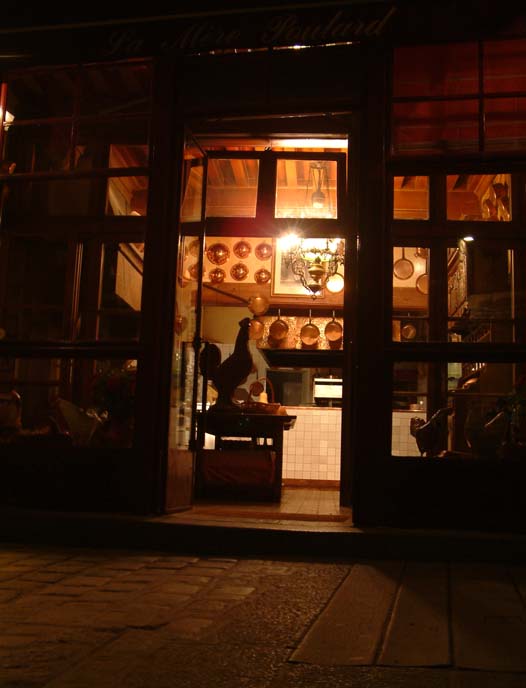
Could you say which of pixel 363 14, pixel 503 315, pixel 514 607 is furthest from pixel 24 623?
pixel 363 14

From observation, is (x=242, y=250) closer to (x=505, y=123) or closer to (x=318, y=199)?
(x=318, y=199)

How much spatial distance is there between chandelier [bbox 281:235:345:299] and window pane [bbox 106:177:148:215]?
11.0 ft

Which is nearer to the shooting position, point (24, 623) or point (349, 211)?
point (24, 623)

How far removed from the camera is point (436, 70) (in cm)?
461

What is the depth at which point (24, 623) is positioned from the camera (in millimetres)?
2379

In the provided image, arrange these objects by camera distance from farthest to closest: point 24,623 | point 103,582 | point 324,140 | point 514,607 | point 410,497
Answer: point 324,140 → point 410,497 → point 103,582 → point 514,607 → point 24,623

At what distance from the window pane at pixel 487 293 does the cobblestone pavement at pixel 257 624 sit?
136 centimetres

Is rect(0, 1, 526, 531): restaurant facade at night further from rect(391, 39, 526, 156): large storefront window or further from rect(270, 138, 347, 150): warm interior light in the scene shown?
rect(270, 138, 347, 150): warm interior light

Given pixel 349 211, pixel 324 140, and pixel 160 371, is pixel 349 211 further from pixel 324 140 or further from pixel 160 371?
pixel 160 371

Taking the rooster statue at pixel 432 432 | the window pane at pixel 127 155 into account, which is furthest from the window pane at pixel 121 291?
the rooster statue at pixel 432 432

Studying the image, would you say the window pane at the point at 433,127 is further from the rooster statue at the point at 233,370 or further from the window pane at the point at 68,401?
the rooster statue at the point at 233,370

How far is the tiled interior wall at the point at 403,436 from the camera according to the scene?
4.25 metres

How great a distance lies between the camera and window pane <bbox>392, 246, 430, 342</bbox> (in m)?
4.40

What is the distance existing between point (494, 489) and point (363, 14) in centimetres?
275
